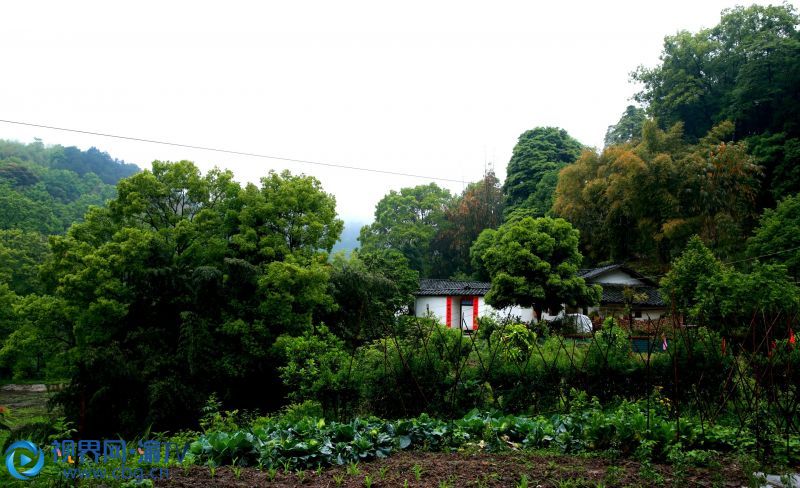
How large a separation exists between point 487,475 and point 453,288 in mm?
23596

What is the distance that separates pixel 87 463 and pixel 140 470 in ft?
1.12

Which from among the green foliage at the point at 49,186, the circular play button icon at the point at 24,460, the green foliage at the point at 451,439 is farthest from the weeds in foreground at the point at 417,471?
the green foliage at the point at 49,186

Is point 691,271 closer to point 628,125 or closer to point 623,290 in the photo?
point 623,290

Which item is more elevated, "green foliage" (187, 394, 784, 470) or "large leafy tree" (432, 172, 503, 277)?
"large leafy tree" (432, 172, 503, 277)

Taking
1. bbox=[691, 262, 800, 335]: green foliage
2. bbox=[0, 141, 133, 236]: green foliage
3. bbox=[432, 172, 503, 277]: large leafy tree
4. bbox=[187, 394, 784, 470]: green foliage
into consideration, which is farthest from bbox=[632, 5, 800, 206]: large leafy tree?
bbox=[0, 141, 133, 236]: green foliage

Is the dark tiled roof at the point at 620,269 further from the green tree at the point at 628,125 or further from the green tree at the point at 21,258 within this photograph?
the green tree at the point at 21,258

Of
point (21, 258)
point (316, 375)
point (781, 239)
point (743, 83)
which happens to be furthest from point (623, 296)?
point (21, 258)

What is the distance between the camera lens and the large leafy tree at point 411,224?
109 feet

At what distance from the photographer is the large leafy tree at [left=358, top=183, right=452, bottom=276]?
33.4 meters

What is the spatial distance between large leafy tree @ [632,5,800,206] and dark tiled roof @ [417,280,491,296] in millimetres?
12710

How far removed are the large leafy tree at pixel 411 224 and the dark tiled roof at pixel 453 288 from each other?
17.5 feet

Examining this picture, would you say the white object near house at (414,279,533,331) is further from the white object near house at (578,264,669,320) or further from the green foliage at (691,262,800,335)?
the green foliage at (691,262,800,335)

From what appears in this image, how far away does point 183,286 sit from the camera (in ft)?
43.0

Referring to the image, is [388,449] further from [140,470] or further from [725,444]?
[725,444]
